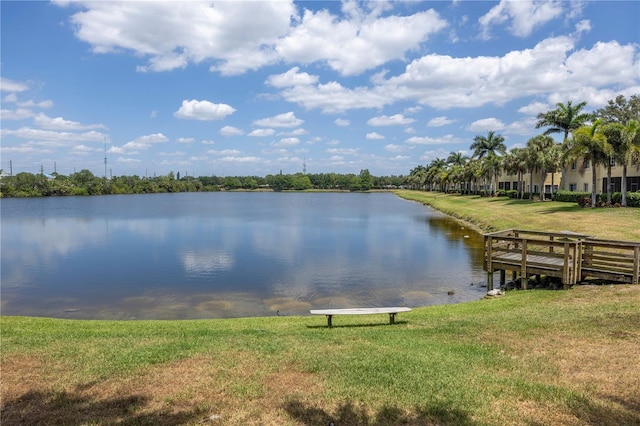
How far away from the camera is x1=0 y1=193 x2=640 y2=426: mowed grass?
5707mm

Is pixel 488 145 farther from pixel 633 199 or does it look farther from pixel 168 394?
pixel 168 394

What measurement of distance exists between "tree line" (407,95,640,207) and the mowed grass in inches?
1227

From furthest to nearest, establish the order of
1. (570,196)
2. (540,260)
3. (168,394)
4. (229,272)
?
(570,196) → (229,272) → (540,260) → (168,394)

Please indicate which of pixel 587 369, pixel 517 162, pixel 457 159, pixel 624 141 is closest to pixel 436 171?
pixel 457 159

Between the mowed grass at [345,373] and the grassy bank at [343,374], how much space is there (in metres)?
0.03

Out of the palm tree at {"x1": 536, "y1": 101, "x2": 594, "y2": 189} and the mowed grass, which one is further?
the palm tree at {"x1": 536, "y1": 101, "x2": 594, "y2": 189}

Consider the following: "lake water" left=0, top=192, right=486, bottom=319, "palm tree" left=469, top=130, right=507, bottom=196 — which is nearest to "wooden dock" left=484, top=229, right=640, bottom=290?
"lake water" left=0, top=192, right=486, bottom=319

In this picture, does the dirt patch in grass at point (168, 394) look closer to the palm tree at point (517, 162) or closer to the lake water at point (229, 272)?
the lake water at point (229, 272)

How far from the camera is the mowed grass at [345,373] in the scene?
571 cm

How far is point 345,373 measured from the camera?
23.3ft

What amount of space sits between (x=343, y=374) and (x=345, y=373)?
0.19 feet

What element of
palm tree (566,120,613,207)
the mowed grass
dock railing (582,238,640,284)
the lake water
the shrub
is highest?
palm tree (566,120,613,207)

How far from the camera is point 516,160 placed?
2440 inches

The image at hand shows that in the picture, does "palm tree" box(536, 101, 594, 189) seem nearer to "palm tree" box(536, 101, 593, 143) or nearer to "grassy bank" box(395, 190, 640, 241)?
"palm tree" box(536, 101, 593, 143)
